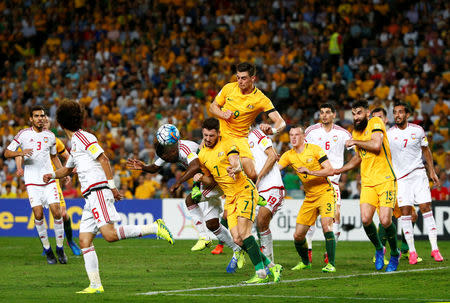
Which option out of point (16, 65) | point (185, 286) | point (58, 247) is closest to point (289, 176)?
point (58, 247)

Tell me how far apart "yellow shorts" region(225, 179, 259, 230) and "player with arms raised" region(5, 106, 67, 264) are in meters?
5.08

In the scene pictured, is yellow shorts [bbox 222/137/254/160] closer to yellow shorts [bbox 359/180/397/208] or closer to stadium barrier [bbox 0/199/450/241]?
yellow shorts [bbox 359/180/397/208]

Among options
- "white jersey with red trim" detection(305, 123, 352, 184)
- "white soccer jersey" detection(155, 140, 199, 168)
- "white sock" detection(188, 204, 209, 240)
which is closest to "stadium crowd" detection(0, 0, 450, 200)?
"white jersey with red trim" detection(305, 123, 352, 184)

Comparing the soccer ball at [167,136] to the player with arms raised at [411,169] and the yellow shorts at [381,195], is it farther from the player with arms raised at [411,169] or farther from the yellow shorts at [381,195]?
the player with arms raised at [411,169]

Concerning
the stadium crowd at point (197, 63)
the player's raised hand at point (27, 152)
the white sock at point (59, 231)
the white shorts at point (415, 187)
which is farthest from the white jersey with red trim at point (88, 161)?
the stadium crowd at point (197, 63)

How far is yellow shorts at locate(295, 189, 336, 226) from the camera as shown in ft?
42.1

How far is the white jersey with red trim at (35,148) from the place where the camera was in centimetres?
1565

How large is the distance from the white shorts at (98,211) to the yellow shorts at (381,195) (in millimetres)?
4201

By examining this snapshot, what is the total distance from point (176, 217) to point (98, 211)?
39.5 feet

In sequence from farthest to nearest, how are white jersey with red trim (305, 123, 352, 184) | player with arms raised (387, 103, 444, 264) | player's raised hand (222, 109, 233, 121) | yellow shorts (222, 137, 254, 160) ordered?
white jersey with red trim (305, 123, 352, 184), player with arms raised (387, 103, 444, 264), player's raised hand (222, 109, 233, 121), yellow shorts (222, 137, 254, 160)

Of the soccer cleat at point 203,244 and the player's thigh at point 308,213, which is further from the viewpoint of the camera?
the soccer cleat at point 203,244

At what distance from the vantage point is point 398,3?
1105 inches

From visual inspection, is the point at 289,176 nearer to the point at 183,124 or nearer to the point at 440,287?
the point at 183,124

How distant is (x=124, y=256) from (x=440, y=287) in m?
7.71
